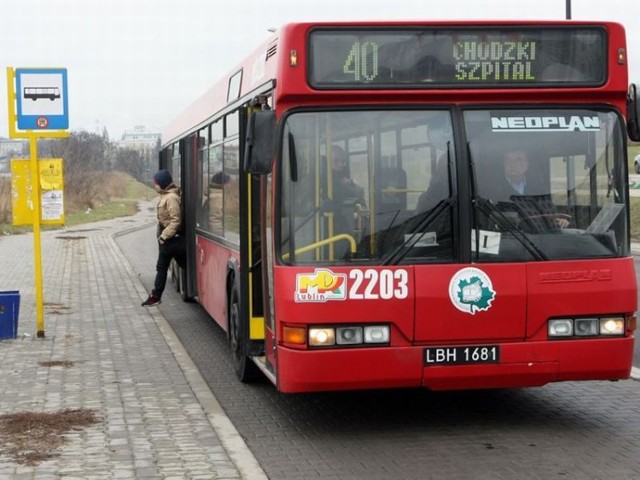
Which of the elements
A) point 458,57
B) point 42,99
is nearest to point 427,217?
point 458,57

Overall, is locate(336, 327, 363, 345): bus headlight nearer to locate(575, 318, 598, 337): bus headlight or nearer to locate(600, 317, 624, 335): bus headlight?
locate(575, 318, 598, 337): bus headlight

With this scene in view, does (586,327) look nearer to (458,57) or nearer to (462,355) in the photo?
(462,355)

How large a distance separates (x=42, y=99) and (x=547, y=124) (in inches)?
264

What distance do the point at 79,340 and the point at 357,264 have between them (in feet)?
19.3

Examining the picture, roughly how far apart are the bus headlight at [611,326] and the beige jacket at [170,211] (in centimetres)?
821

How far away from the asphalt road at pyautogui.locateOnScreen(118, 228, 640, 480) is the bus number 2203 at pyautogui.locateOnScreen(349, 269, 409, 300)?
3.17 feet

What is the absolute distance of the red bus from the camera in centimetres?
693

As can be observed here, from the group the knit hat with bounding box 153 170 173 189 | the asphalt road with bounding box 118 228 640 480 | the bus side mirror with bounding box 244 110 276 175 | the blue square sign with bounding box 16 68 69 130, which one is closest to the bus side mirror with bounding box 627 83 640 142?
the asphalt road with bounding box 118 228 640 480

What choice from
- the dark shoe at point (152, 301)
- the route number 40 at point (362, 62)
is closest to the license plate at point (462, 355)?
the route number 40 at point (362, 62)

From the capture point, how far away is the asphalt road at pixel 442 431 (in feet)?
21.1

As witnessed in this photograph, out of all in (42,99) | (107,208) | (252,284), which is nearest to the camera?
(252,284)

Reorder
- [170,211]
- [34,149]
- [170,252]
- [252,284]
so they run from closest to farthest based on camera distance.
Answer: [252,284] → [34,149] → [170,211] → [170,252]

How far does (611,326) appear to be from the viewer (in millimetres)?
7137

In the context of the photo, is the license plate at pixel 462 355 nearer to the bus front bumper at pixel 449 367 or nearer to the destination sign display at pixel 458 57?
the bus front bumper at pixel 449 367
